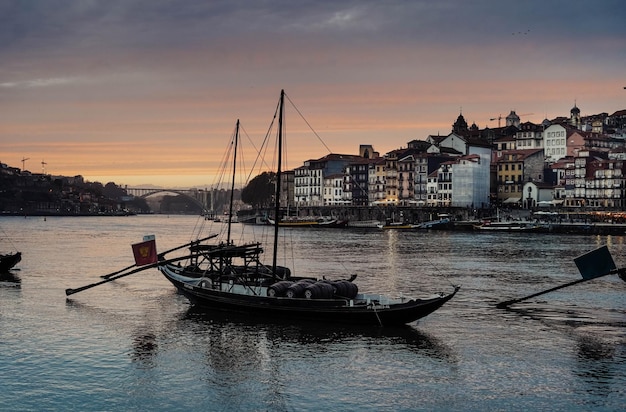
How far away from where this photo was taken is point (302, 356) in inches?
1184

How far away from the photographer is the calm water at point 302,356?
24781 millimetres

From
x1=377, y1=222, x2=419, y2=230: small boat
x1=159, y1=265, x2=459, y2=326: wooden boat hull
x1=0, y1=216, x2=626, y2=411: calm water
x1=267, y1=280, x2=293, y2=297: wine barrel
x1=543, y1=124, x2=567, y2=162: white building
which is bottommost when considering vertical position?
x1=0, y1=216, x2=626, y2=411: calm water

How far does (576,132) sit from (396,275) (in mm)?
131061

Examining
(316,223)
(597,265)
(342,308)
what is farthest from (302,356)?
(316,223)

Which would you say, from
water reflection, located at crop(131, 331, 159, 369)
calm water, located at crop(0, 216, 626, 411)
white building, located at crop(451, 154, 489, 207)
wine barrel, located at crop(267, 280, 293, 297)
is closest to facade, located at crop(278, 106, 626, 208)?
white building, located at crop(451, 154, 489, 207)

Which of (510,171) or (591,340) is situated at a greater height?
(510,171)

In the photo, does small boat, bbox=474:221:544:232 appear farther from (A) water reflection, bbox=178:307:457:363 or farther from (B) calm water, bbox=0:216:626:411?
(A) water reflection, bbox=178:307:457:363

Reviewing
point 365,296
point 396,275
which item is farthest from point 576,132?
point 365,296

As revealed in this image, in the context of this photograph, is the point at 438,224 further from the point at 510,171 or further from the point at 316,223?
the point at 316,223

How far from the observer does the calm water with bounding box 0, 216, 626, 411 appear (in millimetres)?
24781

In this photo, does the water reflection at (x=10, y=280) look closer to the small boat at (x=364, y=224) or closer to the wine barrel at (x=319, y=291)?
the wine barrel at (x=319, y=291)

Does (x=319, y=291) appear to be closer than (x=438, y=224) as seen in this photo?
Yes

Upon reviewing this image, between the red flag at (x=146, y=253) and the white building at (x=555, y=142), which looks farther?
the white building at (x=555, y=142)

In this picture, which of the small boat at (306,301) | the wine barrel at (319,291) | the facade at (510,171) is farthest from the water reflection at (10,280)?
the facade at (510,171)
